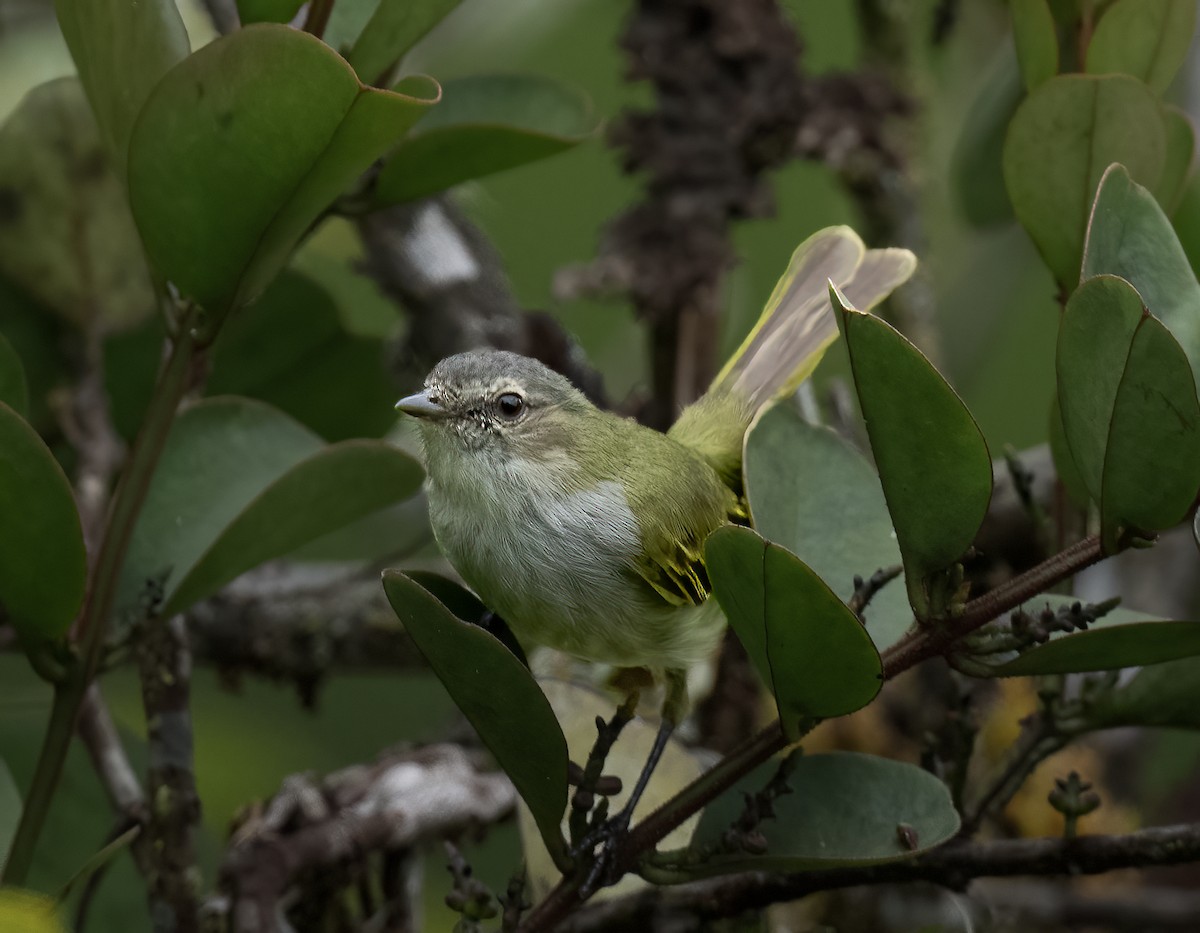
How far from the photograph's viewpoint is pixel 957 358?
9.76 ft

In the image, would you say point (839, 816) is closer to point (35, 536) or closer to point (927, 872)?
point (927, 872)

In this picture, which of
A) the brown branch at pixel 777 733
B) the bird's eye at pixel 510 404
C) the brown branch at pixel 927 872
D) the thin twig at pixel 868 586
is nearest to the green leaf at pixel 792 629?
the brown branch at pixel 777 733

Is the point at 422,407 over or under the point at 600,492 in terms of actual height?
over

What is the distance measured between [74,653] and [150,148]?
456 mm

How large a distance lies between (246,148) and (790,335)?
0.89 meters

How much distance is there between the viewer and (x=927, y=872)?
1213 millimetres

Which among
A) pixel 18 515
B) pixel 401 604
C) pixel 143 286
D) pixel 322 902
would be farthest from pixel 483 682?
pixel 143 286

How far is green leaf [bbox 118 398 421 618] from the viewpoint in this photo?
46.6 inches

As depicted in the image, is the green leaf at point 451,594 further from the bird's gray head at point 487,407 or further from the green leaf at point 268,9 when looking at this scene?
the green leaf at point 268,9

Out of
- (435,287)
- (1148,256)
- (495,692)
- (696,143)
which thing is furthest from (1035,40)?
(435,287)

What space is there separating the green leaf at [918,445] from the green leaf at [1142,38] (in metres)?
0.54

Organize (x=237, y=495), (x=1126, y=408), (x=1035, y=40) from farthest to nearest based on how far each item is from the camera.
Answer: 1. (x=237, y=495)
2. (x=1035, y=40)
3. (x=1126, y=408)

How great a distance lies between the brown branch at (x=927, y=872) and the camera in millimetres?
1125

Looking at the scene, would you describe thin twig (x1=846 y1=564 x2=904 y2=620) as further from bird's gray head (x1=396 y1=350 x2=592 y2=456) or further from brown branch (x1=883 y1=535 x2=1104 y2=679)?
bird's gray head (x1=396 y1=350 x2=592 y2=456)
